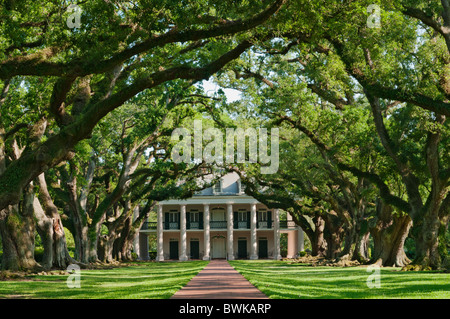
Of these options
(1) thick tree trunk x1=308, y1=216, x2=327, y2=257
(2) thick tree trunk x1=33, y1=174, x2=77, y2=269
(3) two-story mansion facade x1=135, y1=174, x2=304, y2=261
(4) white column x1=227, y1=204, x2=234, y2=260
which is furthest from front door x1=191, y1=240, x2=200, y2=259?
(2) thick tree trunk x1=33, y1=174, x2=77, y2=269

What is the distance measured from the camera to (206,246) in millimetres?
59656

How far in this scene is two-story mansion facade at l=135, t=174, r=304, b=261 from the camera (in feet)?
196

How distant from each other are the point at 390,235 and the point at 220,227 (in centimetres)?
3452

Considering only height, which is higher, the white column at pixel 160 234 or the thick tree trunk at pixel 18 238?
the thick tree trunk at pixel 18 238

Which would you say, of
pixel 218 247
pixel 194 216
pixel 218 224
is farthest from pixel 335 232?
pixel 194 216

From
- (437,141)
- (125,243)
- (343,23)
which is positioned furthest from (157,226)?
(343,23)

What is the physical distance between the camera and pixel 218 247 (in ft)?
205

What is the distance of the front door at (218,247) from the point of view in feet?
204

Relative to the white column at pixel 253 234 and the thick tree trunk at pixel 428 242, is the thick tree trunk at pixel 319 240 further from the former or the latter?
the thick tree trunk at pixel 428 242

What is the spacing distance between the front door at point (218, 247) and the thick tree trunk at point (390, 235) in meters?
34.1

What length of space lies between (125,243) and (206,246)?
56.1ft

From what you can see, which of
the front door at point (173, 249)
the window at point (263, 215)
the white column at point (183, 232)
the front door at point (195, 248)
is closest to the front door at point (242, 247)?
the window at point (263, 215)
